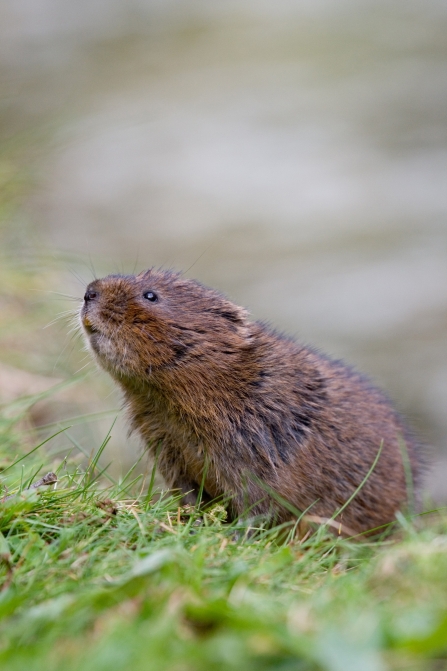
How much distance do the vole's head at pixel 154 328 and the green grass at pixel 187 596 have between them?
0.98m

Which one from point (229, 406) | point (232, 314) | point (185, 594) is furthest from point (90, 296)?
point (185, 594)

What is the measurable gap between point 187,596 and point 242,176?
38.5ft

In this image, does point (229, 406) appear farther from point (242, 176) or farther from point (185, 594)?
point (242, 176)

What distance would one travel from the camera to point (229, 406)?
458 centimetres

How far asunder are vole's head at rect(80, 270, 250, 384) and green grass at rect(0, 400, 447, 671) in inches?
38.7

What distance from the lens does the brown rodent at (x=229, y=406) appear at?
4.51 meters

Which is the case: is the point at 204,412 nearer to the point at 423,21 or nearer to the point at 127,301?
the point at 127,301

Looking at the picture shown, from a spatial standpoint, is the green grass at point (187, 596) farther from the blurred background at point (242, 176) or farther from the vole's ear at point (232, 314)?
the blurred background at point (242, 176)

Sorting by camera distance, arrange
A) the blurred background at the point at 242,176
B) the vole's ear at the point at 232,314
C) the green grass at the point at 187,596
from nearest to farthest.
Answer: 1. the green grass at the point at 187,596
2. the vole's ear at the point at 232,314
3. the blurred background at the point at 242,176

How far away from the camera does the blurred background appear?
7660mm

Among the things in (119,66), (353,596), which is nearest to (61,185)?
(119,66)

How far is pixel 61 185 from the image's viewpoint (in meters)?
14.1

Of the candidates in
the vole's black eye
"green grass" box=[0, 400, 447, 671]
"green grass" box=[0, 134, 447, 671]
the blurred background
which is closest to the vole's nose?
the vole's black eye

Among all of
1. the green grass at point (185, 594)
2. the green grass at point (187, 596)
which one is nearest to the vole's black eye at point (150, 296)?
the green grass at point (185, 594)
